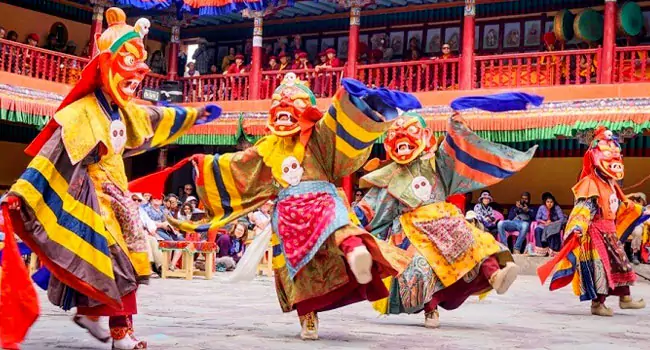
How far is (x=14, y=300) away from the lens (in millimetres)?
4453

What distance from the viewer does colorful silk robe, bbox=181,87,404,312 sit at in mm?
5445

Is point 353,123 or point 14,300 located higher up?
point 353,123

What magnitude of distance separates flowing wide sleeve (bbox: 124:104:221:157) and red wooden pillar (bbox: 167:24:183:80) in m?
12.9

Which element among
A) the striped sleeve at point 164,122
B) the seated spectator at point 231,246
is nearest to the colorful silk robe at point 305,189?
the striped sleeve at point 164,122

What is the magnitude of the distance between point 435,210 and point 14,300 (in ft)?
10.1

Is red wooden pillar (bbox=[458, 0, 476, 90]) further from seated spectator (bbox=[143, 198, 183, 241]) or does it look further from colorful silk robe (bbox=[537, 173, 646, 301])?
colorful silk robe (bbox=[537, 173, 646, 301])

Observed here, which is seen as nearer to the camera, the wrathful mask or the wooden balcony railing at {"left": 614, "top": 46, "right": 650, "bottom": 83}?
the wrathful mask

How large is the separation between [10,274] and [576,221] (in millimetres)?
4735

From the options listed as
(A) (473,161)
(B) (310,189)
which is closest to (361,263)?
(B) (310,189)

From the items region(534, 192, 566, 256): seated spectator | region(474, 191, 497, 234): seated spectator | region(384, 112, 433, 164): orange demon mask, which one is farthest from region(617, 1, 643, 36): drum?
region(384, 112, 433, 164): orange demon mask

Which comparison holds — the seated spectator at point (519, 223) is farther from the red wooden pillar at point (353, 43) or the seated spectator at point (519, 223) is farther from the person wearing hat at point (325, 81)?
the person wearing hat at point (325, 81)

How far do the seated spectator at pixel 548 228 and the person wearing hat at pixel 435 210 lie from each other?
7230mm

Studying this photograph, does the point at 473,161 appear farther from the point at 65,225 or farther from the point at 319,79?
the point at 319,79

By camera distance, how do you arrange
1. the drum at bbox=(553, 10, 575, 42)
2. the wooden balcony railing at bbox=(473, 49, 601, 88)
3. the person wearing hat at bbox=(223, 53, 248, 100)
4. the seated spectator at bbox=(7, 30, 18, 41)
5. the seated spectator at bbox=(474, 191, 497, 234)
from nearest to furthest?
1. the wooden balcony railing at bbox=(473, 49, 601, 88)
2. the seated spectator at bbox=(474, 191, 497, 234)
3. the drum at bbox=(553, 10, 575, 42)
4. the seated spectator at bbox=(7, 30, 18, 41)
5. the person wearing hat at bbox=(223, 53, 248, 100)
